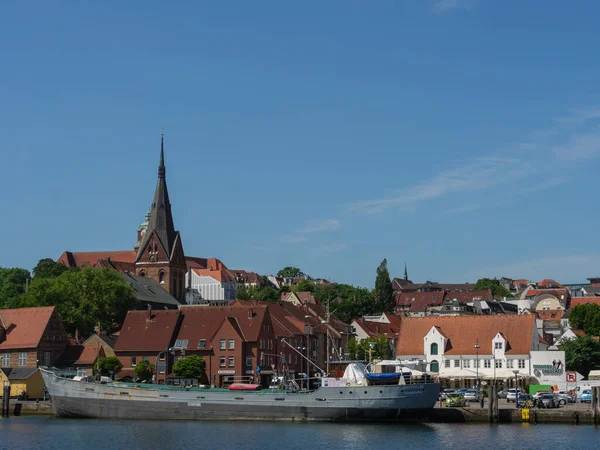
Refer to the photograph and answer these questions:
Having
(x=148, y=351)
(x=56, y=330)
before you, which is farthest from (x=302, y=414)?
(x=56, y=330)

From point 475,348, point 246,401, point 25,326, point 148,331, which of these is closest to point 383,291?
point 475,348

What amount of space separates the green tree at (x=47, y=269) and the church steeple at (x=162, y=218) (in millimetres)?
14631

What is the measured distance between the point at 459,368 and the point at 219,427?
3990 centimetres

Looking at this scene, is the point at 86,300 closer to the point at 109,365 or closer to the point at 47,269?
the point at 109,365

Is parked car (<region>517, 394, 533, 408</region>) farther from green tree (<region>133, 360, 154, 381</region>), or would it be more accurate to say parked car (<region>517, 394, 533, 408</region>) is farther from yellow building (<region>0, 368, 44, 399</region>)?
yellow building (<region>0, 368, 44, 399</region>)

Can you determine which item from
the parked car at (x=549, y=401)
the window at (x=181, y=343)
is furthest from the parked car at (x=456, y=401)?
the window at (x=181, y=343)

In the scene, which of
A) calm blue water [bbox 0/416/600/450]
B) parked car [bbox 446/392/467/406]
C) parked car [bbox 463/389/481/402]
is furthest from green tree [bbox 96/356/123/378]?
parked car [bbox 446/392/467/406]

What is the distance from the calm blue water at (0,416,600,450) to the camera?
198 feet

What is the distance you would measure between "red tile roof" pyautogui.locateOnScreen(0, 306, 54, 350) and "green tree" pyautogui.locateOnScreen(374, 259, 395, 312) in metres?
92.9

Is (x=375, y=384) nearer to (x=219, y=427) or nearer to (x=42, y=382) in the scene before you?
(x=219, y=427)

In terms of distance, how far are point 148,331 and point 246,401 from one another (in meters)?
29.5

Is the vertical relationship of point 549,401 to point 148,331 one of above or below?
below

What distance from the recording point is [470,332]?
105m

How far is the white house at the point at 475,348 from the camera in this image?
10100 centimetres
